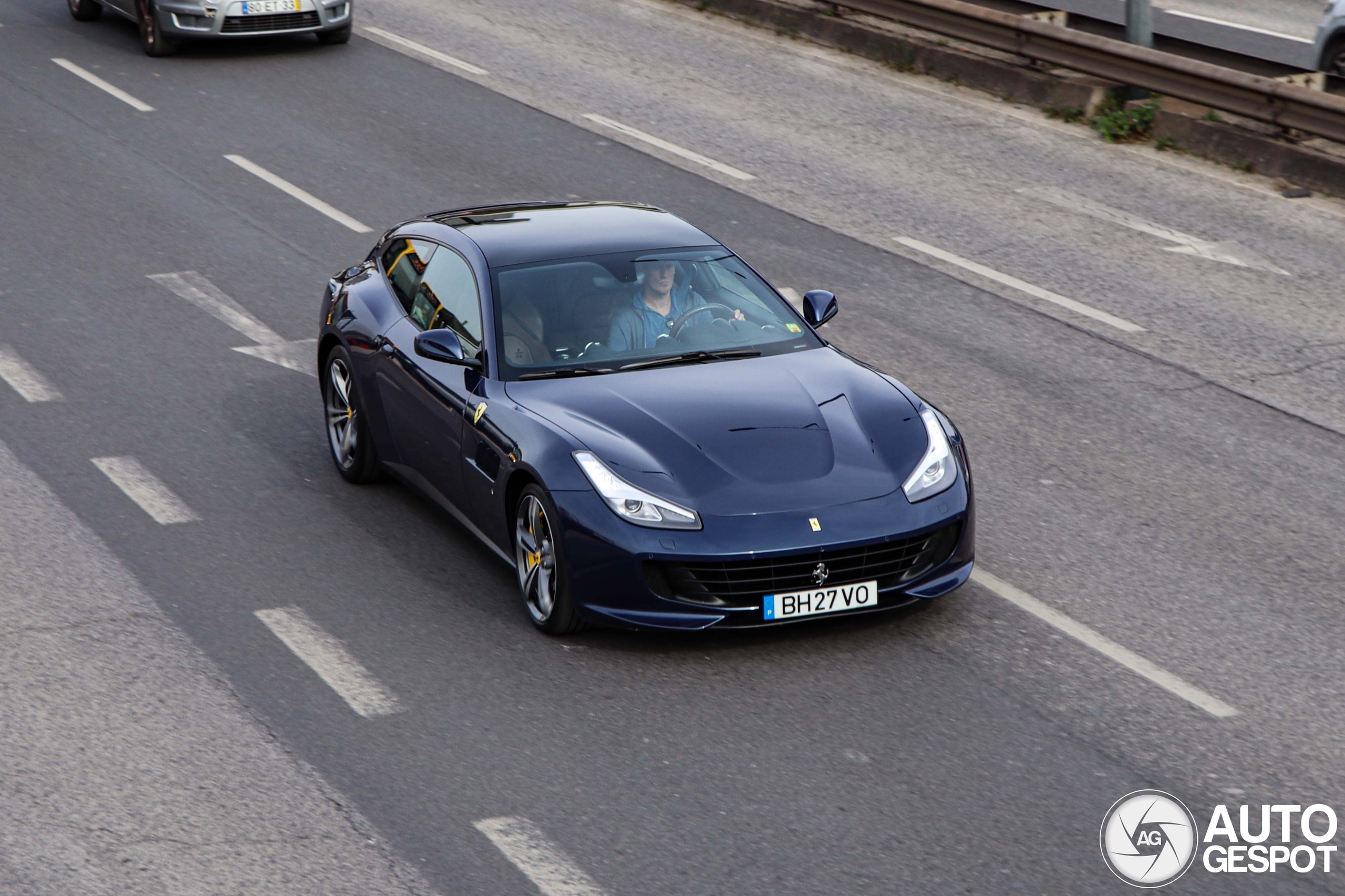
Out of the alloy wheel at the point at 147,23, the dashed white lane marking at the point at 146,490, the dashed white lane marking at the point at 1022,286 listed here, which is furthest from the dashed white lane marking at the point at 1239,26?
the dashed white lane marking at the point at 146,490

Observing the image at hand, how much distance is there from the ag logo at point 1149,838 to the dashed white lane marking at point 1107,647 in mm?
747

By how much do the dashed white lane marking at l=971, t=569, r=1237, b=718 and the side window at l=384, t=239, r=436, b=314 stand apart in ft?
10.1

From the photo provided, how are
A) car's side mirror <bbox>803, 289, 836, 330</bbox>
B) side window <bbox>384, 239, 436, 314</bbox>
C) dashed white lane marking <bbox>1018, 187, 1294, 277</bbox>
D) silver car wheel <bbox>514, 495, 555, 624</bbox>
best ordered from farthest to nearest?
dashed white lane marking <bbox>1018, 187, 1294, 277</bbox> < side window <bbox>384, 239, 436, 314</bbox> < car's side mirror <bbox>803, 289, 836, 330</bbox> < silver car wheel <bbox>514, 495, 555, 624</bbox>

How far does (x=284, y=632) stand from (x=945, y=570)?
106 inches

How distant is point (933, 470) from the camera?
23.0 ft

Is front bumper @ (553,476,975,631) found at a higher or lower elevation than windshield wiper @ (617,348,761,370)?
lower

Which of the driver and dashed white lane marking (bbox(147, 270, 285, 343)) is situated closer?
the driver

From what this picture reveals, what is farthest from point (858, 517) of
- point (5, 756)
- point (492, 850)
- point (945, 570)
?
point (5, 756)

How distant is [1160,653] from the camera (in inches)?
266

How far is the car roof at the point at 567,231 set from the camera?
805cm

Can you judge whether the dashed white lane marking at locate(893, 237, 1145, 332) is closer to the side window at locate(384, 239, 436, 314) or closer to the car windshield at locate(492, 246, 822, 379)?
the car windshield at locate(492, 246, 822, 379)

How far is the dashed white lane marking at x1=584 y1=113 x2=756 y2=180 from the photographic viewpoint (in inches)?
593

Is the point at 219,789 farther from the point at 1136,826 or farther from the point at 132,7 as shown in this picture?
the point at 132,7

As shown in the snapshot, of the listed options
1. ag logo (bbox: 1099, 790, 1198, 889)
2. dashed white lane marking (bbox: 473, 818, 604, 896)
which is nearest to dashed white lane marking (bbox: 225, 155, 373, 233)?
dashed white lane marking (bbox: 473, 818, 604, 896)
